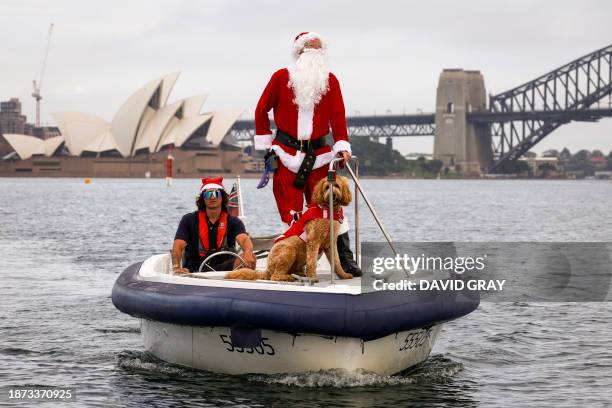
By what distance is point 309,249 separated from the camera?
9.34 m

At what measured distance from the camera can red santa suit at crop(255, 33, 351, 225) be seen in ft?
34.1

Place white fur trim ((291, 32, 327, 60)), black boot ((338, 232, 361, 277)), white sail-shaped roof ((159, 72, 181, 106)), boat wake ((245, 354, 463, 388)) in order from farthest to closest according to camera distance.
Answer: white sail-shaped roof ((159, 72, 181, 106))
white fur trim ((291, 32, 327, 60))
black boot ((338, 232, 361, 277))
boat wake ((245, 354, 463, 388))

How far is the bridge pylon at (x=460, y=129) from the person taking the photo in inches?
6492

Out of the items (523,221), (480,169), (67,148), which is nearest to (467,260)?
(523,221)

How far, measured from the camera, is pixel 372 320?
8555mm

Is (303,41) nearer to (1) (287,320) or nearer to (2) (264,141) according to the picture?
(2) (264,141)

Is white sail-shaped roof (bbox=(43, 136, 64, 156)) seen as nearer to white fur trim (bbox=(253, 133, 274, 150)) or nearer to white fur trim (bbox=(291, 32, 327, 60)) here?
white fur trim (bbox=(291, 32, 327, 60))

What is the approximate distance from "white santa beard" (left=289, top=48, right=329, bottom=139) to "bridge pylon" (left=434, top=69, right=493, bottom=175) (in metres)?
154

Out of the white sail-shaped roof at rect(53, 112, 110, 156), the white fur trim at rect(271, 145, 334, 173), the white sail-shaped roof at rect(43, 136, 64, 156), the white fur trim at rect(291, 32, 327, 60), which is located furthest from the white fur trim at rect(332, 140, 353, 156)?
the white sail-shaped roof at rect(43, 136, 64, 156)

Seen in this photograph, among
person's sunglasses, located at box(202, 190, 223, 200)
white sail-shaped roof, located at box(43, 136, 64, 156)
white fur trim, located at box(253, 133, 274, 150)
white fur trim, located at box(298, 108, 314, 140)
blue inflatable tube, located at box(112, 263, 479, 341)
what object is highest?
white sail-shaped roof, located at box(43, 136, 64, 156)

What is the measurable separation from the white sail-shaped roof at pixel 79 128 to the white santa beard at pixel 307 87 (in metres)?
123

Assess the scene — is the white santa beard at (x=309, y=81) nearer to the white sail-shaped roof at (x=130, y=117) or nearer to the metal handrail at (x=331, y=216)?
the metal handrail at (x=331, y=216)

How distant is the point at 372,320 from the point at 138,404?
2093 mm

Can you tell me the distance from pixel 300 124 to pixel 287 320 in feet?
8.06
